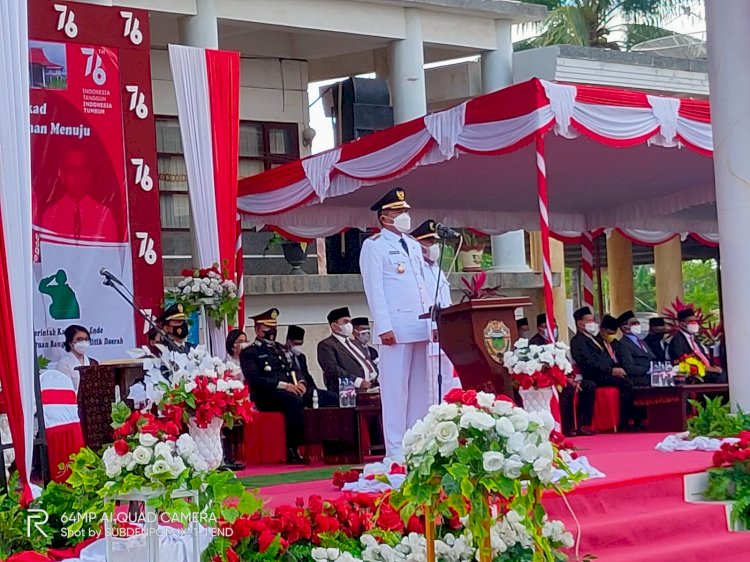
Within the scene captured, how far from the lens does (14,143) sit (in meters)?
6.02

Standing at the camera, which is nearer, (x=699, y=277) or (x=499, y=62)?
(x=499, y=62)

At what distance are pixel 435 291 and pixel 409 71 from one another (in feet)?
29.7

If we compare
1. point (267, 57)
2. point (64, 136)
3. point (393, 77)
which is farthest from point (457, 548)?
point (267, 57)

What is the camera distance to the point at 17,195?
6008mm

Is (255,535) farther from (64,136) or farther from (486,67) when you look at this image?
(486,67)

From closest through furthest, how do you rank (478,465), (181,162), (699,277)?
(478,465) < (181,162) < (699,277)

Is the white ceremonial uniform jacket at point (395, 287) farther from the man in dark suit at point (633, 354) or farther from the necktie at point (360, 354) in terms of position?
the man in dark suit at point (633, 354)

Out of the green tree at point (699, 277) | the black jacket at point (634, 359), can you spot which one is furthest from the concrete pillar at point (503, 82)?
the green tree at point (699, 277)

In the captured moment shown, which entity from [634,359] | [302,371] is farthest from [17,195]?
[634,359]

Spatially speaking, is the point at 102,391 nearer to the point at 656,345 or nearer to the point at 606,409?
the point at 606,409

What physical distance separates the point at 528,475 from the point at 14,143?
3205mm

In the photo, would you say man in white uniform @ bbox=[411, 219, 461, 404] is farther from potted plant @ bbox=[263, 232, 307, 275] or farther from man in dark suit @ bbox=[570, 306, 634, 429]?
potted plant @ bbox=[263, 232, 307, 275]
